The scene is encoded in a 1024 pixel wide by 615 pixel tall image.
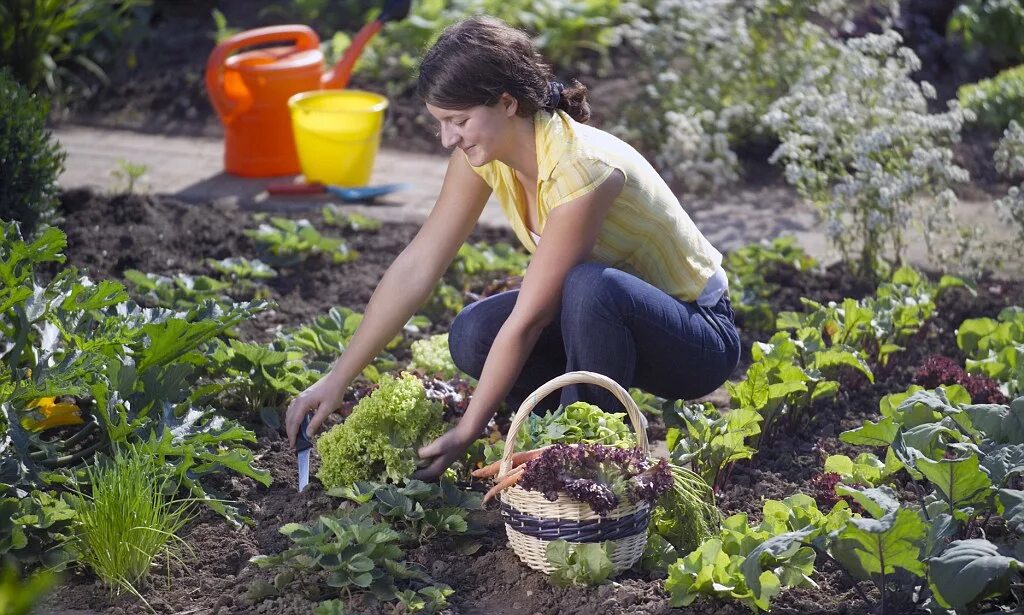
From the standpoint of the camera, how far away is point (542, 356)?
3330 millimetres

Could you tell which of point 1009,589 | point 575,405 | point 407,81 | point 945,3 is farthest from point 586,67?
point 1009,589

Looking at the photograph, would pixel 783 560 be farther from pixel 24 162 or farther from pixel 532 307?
pixel 24 162

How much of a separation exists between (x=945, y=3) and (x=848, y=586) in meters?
6.52

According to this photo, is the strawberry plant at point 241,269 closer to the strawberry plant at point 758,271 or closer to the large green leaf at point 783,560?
the strawberry plant at point 758,271

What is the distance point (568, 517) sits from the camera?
2.62 metres

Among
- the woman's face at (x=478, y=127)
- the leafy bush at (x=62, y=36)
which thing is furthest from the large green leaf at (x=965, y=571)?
the leafy bush at (x=62, y=36)

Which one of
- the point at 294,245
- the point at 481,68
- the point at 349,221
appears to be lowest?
the point at 349,221

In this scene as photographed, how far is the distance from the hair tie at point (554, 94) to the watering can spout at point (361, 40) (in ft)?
11.2

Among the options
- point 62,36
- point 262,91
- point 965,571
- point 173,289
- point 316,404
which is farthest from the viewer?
point 62,36

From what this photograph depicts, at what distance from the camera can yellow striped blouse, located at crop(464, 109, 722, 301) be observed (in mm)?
2941

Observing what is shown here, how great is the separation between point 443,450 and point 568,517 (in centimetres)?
45

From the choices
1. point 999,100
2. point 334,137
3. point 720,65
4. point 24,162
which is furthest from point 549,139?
point 999,100

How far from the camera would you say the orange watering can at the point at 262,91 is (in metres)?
6.25

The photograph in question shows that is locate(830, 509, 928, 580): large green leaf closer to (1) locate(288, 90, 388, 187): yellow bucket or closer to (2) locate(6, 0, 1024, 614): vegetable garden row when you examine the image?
(2) locate(6, 0, 1024, 614): vegetable garden row
